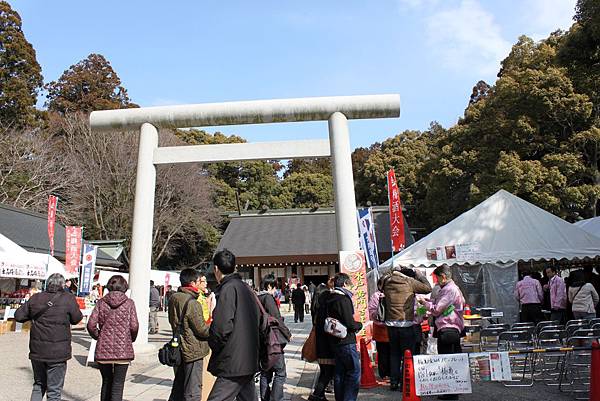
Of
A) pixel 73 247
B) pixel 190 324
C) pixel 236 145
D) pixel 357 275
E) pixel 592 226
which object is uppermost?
pixel 236 145

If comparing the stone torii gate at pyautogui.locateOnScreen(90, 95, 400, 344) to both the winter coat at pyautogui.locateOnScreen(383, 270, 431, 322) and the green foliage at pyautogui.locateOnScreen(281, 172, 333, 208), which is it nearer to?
the winter coat at pyautogui.locateOnScreen(383, 270, 431, 322)

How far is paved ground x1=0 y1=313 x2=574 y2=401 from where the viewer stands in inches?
242

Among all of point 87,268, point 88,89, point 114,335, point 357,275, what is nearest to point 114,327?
point 114,335

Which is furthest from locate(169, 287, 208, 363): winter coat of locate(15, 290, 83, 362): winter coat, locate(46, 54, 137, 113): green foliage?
locate(46, 54, 137, 113): green foliage

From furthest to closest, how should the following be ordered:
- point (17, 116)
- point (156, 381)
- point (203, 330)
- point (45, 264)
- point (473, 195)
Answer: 1. point (17, 116)
2. point (473, 195)
3. point (45, 264)
4. point (156, 381)
5. point (203, 330)

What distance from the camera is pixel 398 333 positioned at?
6.36 m

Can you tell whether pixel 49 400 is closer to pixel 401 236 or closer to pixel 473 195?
pixel 401 236

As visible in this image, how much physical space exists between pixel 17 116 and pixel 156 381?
23526 mm

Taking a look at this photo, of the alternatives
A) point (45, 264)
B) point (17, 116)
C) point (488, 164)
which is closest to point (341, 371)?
point (45, 264)

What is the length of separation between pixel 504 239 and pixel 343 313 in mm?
7538

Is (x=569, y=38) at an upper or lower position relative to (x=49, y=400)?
upper

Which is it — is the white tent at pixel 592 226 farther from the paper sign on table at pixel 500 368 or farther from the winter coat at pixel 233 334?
the winter coat at pixel 233 334

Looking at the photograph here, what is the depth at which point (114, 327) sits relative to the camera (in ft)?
15.9

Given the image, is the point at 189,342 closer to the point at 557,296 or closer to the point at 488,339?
the point at 488,339
